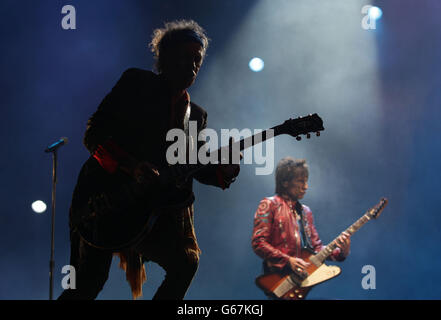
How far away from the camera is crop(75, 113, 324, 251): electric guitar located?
1.95m

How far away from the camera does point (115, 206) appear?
197 cm

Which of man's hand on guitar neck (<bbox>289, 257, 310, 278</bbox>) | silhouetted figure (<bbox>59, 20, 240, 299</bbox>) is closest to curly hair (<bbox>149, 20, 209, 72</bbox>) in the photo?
silhouetted figure (<bbox>59, 20, 240, 299</bbox>)

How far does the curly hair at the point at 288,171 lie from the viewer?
18.2 feet

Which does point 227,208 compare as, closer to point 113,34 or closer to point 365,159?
point 365,159

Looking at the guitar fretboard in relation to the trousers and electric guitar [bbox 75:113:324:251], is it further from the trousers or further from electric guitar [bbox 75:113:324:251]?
electric guitar [bbox 75:113:324:251]

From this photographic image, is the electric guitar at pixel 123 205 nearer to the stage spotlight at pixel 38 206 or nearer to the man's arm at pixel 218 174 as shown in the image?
the man's arm at pixel 218 174

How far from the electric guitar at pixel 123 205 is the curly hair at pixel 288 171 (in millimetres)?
3623

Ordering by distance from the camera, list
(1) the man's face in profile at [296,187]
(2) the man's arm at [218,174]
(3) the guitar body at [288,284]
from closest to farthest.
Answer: (2) the man's arm at [218,174]
(3) the guitar body at [288,284]
(1) the man's face in profile at [296,187]

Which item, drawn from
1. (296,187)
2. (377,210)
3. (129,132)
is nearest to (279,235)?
(296,187)

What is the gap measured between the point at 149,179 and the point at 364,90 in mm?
5321

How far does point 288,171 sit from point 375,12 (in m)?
2.89

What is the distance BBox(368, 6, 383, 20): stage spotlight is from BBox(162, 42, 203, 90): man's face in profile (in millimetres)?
5044

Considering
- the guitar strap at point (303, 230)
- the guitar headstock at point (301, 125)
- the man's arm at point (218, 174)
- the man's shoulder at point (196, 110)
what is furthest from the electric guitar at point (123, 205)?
the guitar strap at point (303, 230)

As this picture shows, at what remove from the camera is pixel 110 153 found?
2.00 metres
